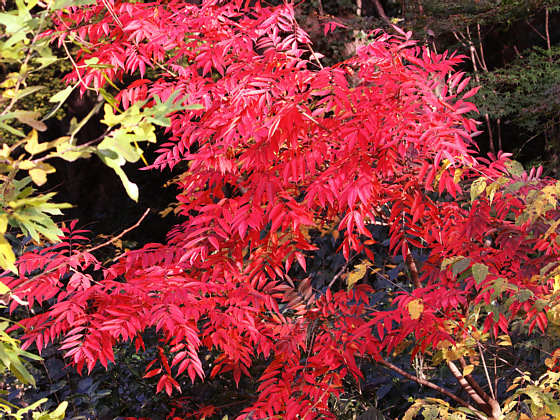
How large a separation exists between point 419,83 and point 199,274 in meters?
1.41

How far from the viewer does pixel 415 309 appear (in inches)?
78.8

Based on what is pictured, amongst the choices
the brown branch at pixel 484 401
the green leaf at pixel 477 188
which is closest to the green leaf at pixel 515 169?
the green leaf at pixel 477 188

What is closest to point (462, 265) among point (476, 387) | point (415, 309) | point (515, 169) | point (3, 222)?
point (415, 309)

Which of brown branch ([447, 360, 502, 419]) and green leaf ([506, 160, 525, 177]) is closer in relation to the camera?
Answer: green leaf ([506, 160, 525, 177])

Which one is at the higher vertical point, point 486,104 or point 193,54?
point 193,54

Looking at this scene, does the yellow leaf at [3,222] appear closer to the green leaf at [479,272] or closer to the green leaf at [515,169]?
the green leaf at [479,272]

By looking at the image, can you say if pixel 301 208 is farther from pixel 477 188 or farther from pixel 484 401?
pixel 484 401

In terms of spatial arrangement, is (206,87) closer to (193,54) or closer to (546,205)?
(193,54)

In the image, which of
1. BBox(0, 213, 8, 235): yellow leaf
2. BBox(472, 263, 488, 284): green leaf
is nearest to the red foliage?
BBox(472, 263, 488, 284): green leaf

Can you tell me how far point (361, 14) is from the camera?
6.01 meters

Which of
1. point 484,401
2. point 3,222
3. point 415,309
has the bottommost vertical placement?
point 484,401

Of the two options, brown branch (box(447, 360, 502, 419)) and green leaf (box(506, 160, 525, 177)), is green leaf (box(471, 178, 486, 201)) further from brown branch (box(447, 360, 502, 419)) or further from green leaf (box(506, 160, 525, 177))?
brown branch (box(447, 360, 502, 419))

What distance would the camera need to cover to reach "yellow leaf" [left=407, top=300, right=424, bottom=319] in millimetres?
1984

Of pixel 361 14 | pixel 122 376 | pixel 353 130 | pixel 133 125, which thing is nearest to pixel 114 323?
pixel 353 130
